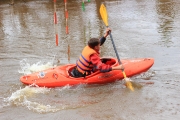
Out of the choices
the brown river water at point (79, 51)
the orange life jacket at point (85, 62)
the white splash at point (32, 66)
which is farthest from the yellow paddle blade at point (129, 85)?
the white splash at point (32, 66)

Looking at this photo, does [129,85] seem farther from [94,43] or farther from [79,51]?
[79,51]

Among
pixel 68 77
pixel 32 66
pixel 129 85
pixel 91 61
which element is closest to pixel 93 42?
pixel 91 61

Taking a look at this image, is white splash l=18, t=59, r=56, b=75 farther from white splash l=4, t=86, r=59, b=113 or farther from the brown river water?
white splash l=4, t=86, r=59, b=113

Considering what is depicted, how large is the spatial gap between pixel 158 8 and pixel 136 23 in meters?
2.61

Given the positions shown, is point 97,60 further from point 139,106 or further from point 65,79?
point 139,106

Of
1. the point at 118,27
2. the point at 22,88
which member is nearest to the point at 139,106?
the point at 22,88

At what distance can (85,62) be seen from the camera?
4.69 m

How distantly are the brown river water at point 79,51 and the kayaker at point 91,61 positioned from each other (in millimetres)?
284

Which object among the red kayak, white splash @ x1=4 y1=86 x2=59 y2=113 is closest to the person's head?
the red kayak

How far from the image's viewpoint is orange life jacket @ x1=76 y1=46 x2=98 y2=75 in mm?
4609

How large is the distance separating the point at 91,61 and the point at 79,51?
7.35 feet

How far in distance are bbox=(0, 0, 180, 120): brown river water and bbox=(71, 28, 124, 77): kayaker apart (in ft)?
0.93

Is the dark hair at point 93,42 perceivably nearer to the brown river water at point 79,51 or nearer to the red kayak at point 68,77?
the red kayak at point 68,77

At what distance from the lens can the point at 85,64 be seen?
15.5 ft
